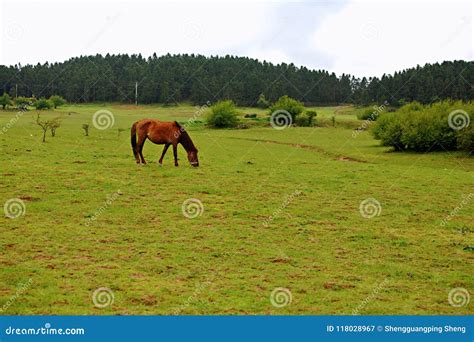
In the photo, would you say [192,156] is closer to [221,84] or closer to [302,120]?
[302,120]

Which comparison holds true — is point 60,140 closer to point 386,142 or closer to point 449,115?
point 386,142

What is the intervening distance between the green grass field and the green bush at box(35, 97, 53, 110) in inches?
2478

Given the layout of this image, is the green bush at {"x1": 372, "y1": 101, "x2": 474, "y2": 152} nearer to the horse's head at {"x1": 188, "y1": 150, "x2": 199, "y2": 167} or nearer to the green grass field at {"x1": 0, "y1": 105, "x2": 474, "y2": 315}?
the green grass field at {"x1": 0, "y1": 105, "x2": 474, "y2": 315}

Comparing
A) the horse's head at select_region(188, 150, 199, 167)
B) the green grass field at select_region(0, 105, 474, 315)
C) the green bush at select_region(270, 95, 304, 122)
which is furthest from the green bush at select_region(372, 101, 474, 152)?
the green bush at select_region(270, 95, 304, 122)

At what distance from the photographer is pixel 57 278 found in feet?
31.3

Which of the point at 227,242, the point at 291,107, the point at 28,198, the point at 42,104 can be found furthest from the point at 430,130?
the point at 42,104

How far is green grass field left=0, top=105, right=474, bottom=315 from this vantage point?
882cm

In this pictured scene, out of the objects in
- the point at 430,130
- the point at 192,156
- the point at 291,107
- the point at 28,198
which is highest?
the point at 291,107

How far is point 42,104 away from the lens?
85438mm

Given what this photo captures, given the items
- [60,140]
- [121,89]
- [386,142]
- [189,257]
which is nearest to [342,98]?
[121,89]

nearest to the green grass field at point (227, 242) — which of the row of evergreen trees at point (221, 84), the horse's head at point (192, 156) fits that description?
the horse's head at point (192, 156)

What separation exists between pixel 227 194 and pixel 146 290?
1050 cm

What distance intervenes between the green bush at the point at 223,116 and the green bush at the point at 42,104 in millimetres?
31185

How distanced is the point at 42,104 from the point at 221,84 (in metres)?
46.8
